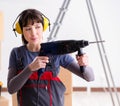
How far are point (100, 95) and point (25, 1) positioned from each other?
6.12 feet

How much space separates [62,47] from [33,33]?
0.11 meters

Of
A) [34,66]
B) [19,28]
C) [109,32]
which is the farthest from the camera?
[109,32]

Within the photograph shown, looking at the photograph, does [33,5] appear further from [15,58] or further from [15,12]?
[15,58]

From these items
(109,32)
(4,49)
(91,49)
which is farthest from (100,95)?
(4,49)

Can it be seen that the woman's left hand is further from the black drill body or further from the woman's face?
the woman's face

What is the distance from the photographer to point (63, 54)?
35.3 inches

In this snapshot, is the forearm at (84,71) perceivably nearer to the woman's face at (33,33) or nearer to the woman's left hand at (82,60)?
the woman's left hand at (82,60)

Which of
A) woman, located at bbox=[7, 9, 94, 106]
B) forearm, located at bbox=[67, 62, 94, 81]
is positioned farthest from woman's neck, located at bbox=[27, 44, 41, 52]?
forearm, located at bbox=[67, 62, 94, 81]

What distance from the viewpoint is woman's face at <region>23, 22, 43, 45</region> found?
89 cm

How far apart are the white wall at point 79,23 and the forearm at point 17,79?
3.21 m

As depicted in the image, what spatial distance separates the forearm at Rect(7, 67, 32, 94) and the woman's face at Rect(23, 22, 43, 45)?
117 mm

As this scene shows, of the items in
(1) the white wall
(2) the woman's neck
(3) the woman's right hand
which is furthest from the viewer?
(1) the white wall

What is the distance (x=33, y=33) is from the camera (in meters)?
0.88

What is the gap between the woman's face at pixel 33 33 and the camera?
0.89 m
